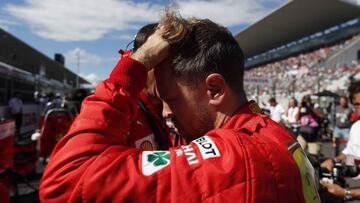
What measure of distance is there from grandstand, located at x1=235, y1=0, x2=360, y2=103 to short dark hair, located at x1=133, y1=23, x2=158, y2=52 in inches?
778

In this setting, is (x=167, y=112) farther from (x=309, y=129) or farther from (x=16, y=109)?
(x=16, y=109)

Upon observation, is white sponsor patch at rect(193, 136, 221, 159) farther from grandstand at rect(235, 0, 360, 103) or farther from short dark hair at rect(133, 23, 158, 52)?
grandstand at rect(235, 0, 360, 103)

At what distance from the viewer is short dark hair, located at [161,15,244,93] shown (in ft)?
4.08

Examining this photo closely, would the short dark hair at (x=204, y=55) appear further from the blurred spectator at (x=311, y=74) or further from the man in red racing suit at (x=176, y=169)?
the blurred spectator at (x=311, y=74)

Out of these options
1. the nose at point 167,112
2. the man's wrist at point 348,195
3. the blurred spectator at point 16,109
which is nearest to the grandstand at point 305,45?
the blurred spectator at point 16,109

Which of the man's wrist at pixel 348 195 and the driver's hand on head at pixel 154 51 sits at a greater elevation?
the driver's hand on head at pixel 154 51

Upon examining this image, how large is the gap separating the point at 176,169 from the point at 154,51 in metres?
0.41

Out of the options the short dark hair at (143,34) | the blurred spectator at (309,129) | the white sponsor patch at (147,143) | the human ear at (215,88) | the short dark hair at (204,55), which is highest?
the short dark hair at (143,34)

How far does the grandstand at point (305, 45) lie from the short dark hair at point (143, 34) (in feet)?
64.9

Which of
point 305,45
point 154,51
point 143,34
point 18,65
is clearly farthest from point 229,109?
point 305,45

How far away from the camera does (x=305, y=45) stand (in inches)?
1335

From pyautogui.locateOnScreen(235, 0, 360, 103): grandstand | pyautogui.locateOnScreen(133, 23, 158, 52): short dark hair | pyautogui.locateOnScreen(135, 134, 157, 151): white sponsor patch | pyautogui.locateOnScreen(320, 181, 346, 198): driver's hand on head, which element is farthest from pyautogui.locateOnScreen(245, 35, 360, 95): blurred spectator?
pyautogui.locateOnScreen(133, 23, 158, 52): short dark hair

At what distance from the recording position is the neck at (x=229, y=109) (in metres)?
1.28

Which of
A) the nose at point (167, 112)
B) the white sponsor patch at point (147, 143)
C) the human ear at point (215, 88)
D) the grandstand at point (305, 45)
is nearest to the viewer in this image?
the human ear at point (215, 88)
